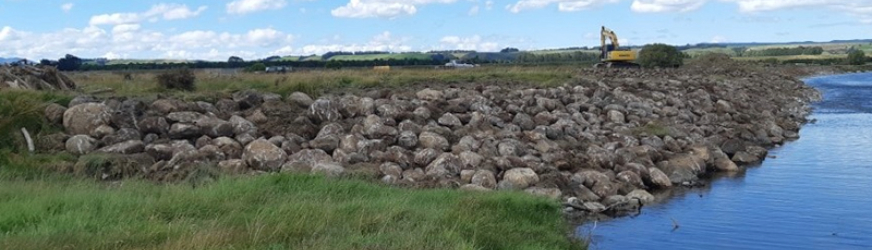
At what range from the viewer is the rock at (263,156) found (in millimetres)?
14633

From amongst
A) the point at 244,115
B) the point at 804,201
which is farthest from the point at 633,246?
the point at 244,115

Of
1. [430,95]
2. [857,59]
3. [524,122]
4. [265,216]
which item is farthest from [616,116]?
[857,59]

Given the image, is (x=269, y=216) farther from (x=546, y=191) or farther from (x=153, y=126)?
(x=153, y=126)

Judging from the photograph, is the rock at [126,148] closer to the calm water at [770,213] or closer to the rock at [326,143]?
the rock at [326,143]

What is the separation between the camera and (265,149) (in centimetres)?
1508

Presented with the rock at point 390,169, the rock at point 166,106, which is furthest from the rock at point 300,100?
the rock at point 390,169

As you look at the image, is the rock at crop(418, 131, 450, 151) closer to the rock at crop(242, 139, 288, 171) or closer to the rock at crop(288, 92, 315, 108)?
the rock at crop(242, 139, 288, 171)

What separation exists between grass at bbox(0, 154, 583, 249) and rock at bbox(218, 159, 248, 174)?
2.56 meters

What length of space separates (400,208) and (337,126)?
8195 mm

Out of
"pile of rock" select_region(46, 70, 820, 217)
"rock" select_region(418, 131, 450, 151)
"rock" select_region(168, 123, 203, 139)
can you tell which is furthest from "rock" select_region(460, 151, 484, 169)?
"rock" select_region(168, 123, 203, 139)

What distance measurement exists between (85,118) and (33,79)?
6803mm

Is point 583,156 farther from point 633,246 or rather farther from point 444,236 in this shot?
point 444,236

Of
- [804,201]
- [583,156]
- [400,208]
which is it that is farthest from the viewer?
[583,156]

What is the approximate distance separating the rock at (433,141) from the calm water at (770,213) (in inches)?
160
